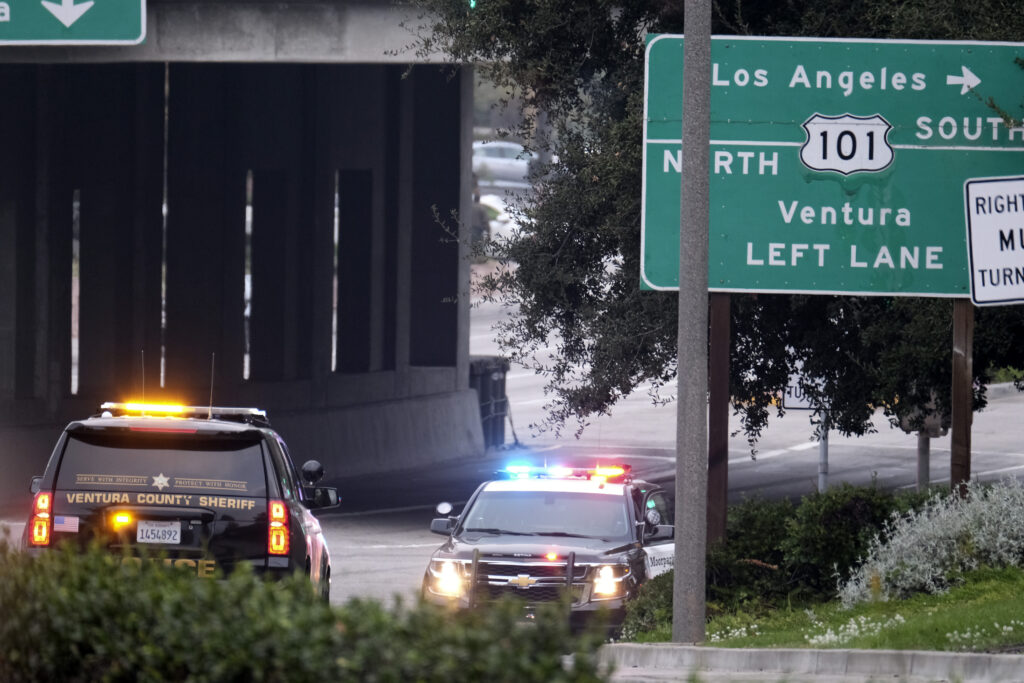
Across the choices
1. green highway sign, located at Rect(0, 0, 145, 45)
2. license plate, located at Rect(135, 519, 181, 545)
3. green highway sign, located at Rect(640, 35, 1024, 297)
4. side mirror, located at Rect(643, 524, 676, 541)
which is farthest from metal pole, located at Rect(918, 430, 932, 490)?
license plate, located at Rect(135, 519, 181, 545)

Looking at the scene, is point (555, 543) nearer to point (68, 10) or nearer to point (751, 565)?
point (751, 565)

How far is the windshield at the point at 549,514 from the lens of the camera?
1434 centimetres

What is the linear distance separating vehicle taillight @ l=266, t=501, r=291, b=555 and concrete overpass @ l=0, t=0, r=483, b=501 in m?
13.7

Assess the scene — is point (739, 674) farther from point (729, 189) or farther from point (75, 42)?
point (75, 42)

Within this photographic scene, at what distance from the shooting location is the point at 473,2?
1888 centimetres

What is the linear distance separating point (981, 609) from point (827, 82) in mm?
5209

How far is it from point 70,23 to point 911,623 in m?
11.3

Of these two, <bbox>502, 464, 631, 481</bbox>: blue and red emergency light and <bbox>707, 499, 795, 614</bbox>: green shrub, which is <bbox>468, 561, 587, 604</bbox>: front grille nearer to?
<bbox>707, 499, 795, 614</bbox>: green shrub

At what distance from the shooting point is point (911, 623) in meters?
11.2

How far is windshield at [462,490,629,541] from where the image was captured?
565 inches

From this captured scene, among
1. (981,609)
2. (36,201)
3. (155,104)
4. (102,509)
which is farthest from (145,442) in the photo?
(155,104)

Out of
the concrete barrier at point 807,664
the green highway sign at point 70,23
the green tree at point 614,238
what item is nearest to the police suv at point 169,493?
the concrete barrier at point 807,664

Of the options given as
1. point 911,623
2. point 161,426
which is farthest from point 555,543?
point 161,426

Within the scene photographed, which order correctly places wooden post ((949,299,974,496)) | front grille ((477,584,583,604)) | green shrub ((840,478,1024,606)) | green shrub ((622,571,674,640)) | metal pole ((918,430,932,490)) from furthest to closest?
metal pole ((918,430,932,490))
wooden post ((949,299,974,496))
front grille ((477,584,583,604))
green shrub ((622,571,674,640))
green shrub ((840,478,1024,606))
